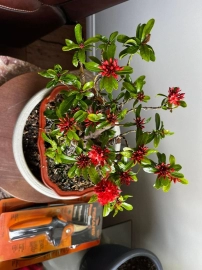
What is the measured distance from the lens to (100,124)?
731 millimetres

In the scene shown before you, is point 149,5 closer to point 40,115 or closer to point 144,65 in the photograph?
point 144,65

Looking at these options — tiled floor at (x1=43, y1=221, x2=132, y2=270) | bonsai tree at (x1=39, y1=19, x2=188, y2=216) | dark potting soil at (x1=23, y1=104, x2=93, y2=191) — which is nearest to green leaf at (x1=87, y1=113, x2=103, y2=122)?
bonsai tree at (x1=39, y1=19, x2=188, y2=216)

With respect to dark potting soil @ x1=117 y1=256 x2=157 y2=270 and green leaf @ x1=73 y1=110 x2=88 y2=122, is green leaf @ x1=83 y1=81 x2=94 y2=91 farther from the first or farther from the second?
dark potting soil @ x1=117 y1=256 x2=157 y2=270

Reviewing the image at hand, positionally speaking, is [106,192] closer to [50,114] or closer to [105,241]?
[50,114]

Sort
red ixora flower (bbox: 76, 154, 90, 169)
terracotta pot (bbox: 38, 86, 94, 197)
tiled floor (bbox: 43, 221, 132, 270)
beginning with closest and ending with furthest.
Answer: red ixora flower (bbox: 76, 154, 90, 169) < terracotta pot (bbox: 38, 86, 94, 197) < tiled floor (bbox: 43, 221, 132, 270)

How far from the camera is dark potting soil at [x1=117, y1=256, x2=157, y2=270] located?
115cm

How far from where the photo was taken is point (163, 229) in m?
1.33

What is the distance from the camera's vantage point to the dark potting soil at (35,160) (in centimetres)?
88

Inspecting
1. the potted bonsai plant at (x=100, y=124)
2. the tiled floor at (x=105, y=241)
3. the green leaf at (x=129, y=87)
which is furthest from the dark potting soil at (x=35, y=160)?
the tiled floor at (x=105, y=241)

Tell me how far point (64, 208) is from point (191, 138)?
0.52 meters

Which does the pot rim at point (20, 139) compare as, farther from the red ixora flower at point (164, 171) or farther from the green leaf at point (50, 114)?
the red ixora flower at point (164, 171)

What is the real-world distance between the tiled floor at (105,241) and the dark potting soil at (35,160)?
37cm

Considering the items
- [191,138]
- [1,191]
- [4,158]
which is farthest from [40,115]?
[191,138]

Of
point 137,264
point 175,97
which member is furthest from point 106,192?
point 137,264
